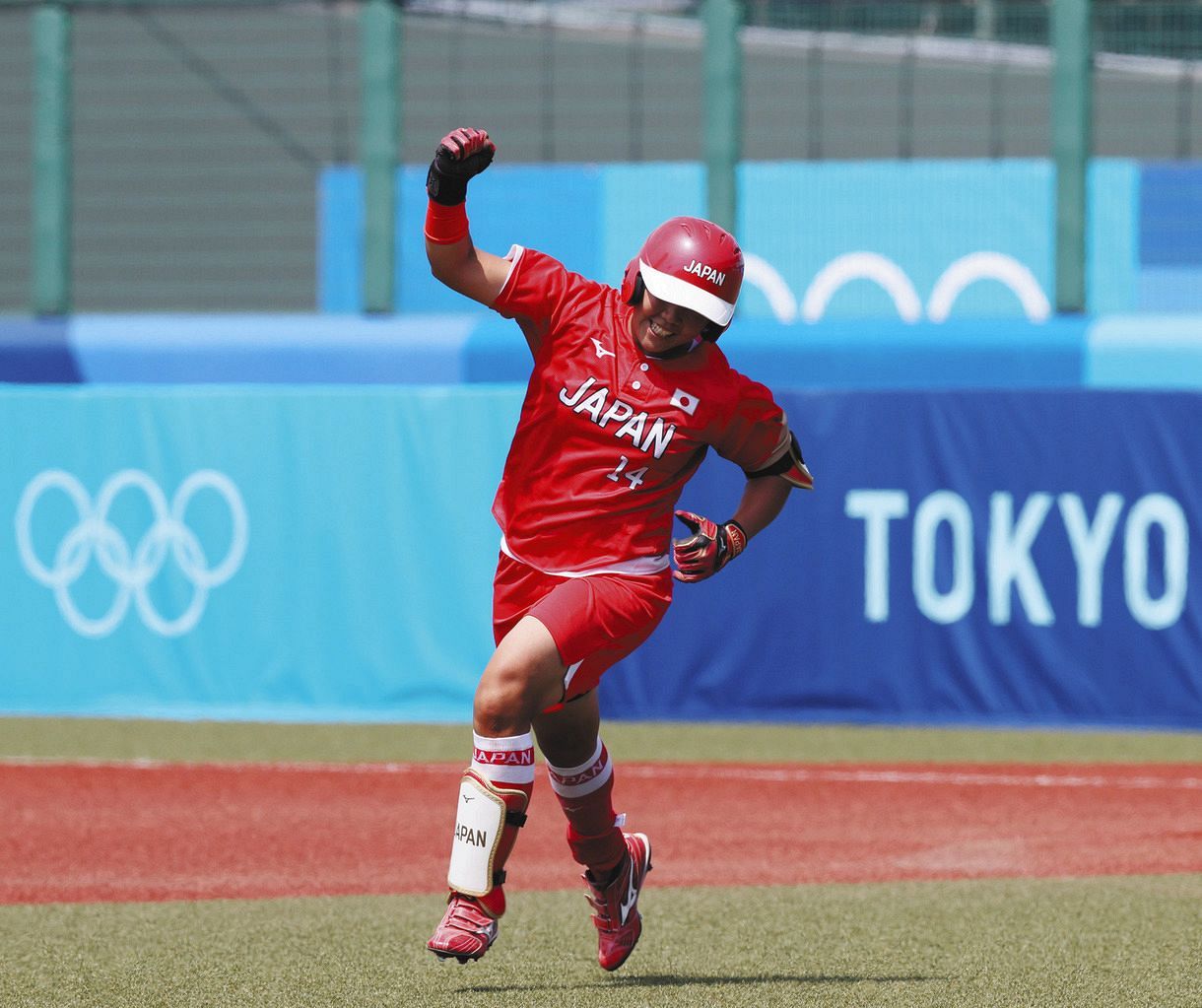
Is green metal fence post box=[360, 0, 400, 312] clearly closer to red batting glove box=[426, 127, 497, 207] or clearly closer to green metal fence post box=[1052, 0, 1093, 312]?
green metal fence post box=[1052, 0, 1093, 312]

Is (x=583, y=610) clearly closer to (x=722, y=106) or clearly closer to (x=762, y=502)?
(x=762, y=502)

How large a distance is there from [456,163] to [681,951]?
99.6 inches

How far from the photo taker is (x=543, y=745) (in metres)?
5.92

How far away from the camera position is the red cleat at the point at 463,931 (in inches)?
208

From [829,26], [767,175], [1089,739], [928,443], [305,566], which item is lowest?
[1089,739]

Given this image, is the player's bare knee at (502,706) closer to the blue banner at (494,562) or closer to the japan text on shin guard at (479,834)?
the japan text on shin guard at (479,834)

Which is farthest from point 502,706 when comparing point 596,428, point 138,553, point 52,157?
point 52,157

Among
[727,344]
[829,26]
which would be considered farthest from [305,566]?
[829,26]

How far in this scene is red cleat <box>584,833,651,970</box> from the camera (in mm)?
5938

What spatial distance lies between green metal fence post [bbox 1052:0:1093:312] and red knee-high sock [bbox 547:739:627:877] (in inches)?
355

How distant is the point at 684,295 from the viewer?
5.56 meters

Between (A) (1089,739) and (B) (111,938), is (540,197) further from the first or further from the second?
(B) (111,938)

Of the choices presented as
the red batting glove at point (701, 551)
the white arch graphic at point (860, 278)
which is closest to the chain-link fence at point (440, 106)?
the white arch graphic at point (860, 278)

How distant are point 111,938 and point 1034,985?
2839mm
